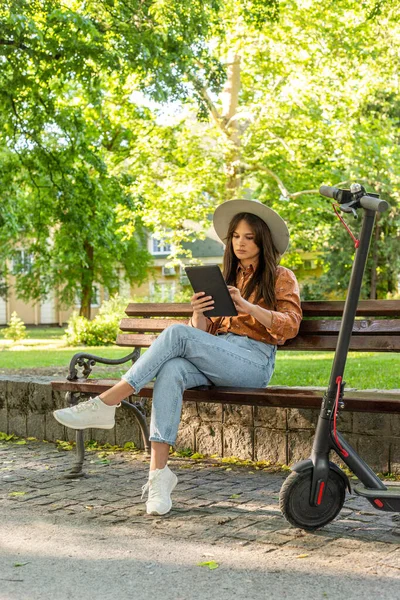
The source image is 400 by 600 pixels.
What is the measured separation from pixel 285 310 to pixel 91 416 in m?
1.25

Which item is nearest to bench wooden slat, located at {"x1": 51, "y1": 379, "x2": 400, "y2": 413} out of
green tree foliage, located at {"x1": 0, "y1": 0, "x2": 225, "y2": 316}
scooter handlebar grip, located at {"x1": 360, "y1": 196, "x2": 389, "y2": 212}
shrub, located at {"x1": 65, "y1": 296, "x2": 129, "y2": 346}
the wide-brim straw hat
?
the wide-brim straw hat

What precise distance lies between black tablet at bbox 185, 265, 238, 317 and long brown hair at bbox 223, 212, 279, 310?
0.32m

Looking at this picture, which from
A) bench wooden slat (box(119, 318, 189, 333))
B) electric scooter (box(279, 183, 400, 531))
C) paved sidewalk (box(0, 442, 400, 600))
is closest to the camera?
paved sidewalk (box(0, 442, 400, 600))

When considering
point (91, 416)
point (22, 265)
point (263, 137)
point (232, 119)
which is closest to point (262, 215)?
point (91, 416)

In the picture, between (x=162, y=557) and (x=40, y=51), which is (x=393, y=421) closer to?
(x=162, y=557)

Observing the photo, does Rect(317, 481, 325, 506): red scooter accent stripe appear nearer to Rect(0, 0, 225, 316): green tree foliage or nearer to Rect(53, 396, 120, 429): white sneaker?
Rect(53, 396, 120, 429): white sneaker

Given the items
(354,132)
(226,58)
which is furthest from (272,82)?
Answer: (354,132)

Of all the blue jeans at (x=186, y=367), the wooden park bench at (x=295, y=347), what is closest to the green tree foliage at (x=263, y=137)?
the wooden park bench at (x=295, y=347)

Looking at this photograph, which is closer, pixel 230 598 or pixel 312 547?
pixel 230 598

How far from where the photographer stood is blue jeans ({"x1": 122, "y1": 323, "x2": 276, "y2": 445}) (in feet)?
14.8

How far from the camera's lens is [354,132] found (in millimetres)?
23875

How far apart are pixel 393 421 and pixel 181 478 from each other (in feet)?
4.44

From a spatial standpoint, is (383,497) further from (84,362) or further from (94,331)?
(94,331)

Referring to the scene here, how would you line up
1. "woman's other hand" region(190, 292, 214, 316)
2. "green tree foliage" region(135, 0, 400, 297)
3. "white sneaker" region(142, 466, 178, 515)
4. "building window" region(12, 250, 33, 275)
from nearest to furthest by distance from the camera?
"white sneaker" region(142, 466, 178, 515) → "woman's other hand" region(190, 292, 214, 316) → "green tree foliage" region(135, 0, 400, 297) → "building window" region(12, 250, 33, 275)
